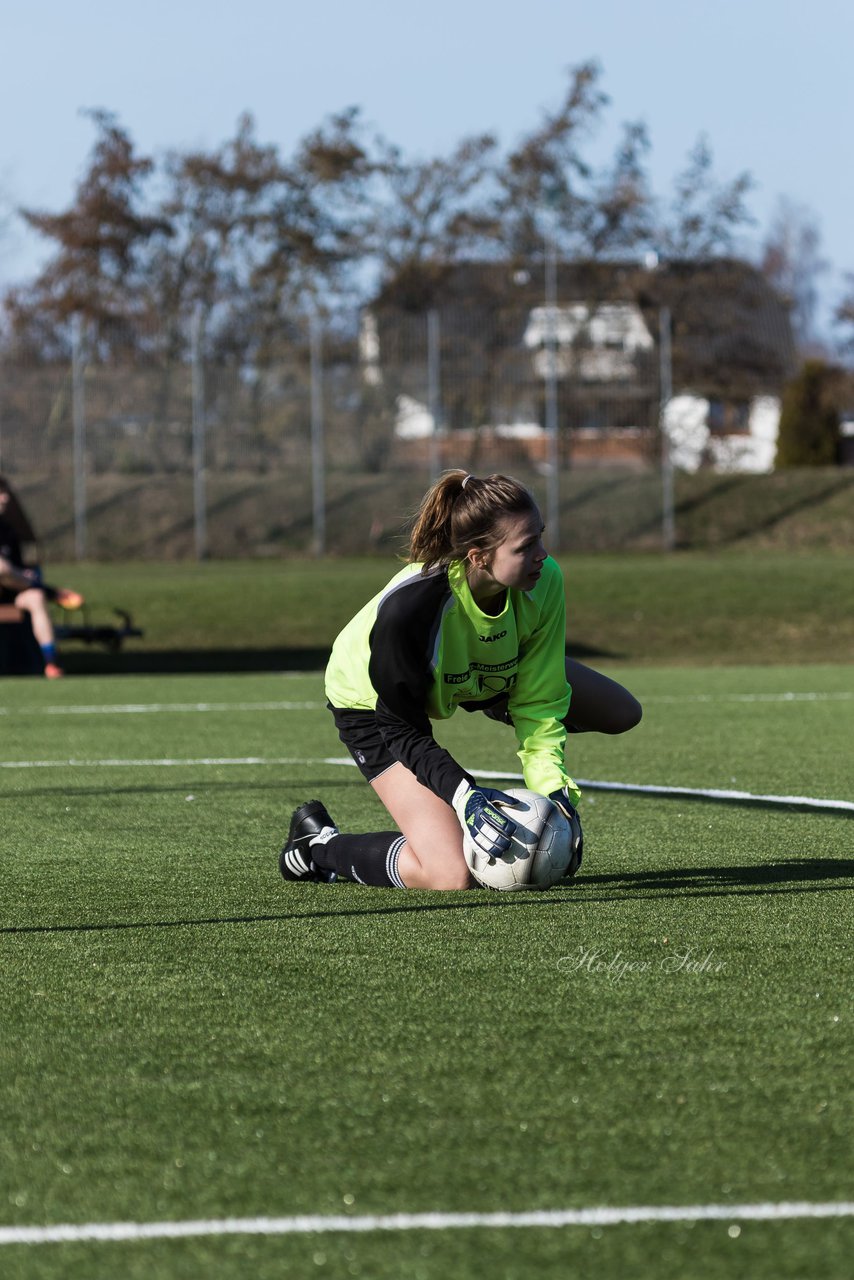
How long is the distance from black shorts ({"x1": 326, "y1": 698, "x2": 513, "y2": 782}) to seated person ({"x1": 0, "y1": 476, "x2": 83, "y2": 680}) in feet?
37.9

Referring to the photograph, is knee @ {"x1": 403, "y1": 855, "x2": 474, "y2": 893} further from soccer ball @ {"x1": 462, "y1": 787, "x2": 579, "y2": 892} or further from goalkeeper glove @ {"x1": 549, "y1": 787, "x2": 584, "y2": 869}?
goalkeeper glove @ {"x1": 549, "y1": 787, "x2": 584, "y2": 869}

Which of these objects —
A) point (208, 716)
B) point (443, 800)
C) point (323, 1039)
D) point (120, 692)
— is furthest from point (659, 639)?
point (323, 1039)

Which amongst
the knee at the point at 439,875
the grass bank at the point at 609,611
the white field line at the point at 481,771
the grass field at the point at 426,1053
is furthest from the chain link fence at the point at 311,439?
the knee at the point at 439,875

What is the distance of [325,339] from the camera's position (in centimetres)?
3234

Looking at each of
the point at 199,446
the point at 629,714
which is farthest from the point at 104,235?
the point at 629,714

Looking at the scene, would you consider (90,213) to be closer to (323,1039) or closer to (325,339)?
(325,339)

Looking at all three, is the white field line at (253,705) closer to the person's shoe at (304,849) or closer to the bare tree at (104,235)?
the person's shoe at (304,849)

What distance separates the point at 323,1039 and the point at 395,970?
2.18 ft

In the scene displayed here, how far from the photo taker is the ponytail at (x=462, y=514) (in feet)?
16.6

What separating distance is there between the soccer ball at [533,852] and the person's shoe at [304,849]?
0.77m

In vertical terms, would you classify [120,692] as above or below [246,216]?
below

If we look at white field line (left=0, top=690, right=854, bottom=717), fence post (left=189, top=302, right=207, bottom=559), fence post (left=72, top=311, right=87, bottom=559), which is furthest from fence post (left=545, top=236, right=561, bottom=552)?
white field line (left=0, top=690, right=854, bottom=717)

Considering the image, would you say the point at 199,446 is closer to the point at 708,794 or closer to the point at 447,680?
the point at 708,794

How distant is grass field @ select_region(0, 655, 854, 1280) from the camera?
2477 mm
